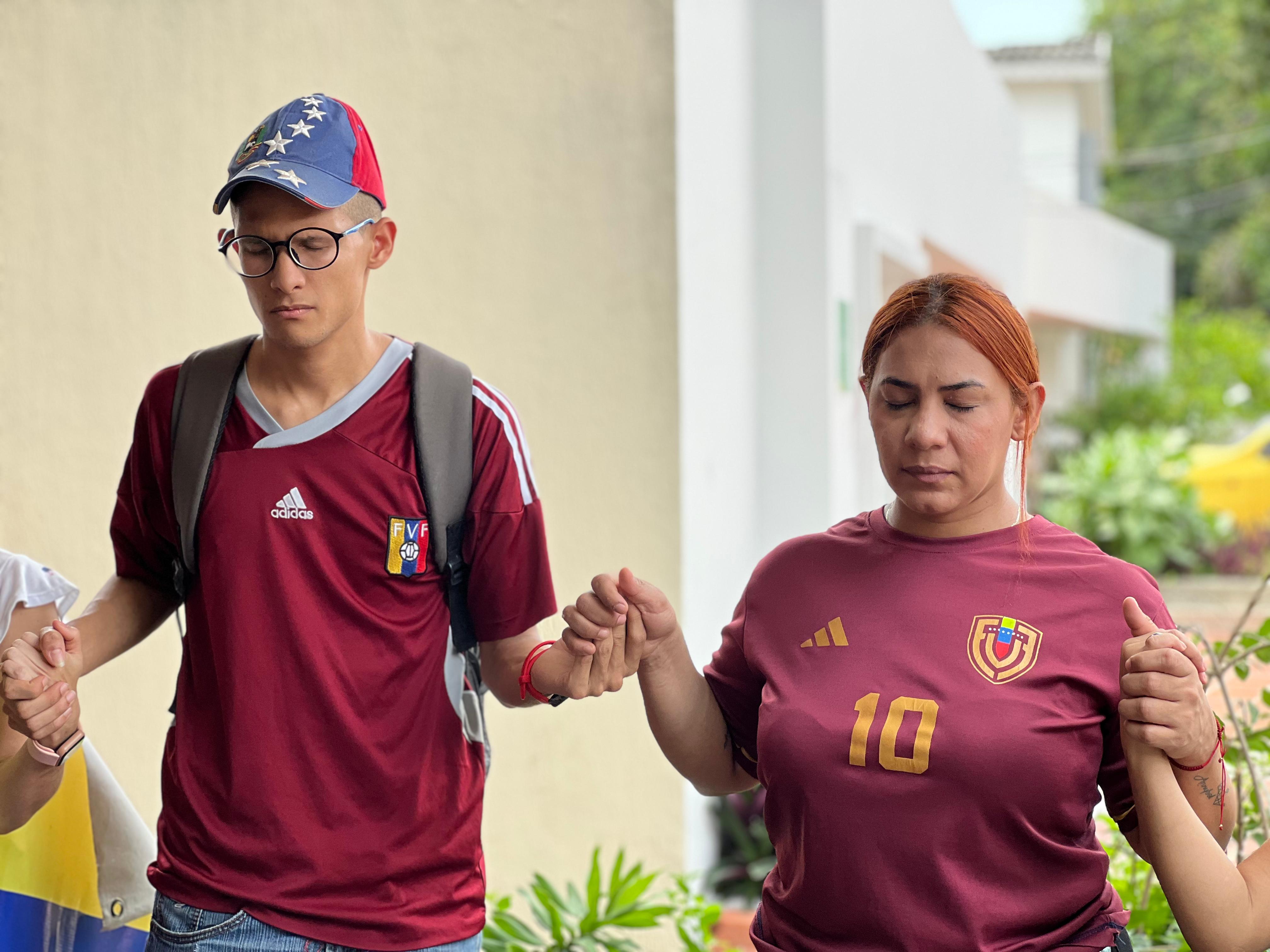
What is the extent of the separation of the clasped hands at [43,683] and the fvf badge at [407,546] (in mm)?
485

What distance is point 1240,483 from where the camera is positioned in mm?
14109

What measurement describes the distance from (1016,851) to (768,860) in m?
3.17

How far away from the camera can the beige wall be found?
157 inches

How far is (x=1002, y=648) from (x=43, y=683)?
1.37 meters

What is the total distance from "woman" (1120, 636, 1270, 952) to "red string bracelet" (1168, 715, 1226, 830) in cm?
2

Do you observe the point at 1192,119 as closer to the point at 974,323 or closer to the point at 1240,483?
the point at 1240,483

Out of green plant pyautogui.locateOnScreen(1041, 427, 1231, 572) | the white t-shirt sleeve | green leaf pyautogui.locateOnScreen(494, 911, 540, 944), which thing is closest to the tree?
green plant pyautogui.locateOnScreen(1041, 427, 1231, 572)

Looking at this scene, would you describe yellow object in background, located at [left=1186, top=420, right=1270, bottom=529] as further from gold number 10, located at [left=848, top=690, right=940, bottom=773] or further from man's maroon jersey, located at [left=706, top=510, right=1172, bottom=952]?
gold number 10, located at [left=848, top=690, right=940, bottom=773]

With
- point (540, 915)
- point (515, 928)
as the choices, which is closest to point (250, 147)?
point (515, 928)

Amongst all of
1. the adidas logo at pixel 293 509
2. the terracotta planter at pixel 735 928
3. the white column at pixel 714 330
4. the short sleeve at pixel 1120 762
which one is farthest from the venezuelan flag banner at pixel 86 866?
the terracotta planter at pixel 735 928

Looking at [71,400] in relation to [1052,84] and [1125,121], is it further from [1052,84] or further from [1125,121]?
[1125,121]

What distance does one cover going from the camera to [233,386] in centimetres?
217

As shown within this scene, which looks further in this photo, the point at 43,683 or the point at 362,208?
the point at 362,208

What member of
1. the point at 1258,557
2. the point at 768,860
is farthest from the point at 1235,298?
the point at 768,860
